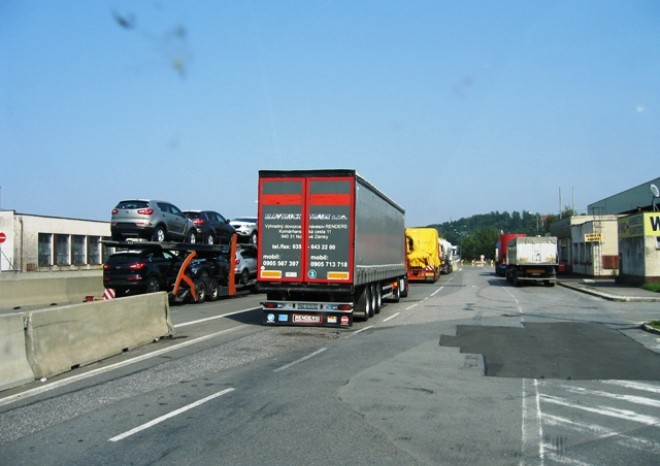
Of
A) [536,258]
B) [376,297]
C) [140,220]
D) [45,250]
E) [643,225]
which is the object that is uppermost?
[643,225]

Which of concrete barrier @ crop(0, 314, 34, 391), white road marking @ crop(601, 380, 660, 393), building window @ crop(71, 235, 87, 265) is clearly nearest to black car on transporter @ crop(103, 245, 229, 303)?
concrete barrier @ crop(0, 314, 34, 391)

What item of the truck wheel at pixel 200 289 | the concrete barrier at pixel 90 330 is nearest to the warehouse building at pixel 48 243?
the truck wheel at pixel 200 289

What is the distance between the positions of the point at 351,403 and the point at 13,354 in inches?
191

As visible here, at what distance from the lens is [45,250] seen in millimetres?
46469

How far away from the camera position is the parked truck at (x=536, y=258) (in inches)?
1375

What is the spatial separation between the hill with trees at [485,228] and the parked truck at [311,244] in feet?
348

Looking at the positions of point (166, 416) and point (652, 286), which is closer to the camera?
point (166, 416)

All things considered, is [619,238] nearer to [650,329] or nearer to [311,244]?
[650,329]

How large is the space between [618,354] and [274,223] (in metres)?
8.29

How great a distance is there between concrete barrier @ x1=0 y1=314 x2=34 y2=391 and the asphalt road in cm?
33

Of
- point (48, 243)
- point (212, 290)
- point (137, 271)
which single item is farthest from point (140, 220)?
point (48, 243)

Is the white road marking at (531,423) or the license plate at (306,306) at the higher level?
the license plate at (306,306)

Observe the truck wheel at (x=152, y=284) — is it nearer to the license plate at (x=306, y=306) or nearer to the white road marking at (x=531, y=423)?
the license plate at (x=306, y=306)

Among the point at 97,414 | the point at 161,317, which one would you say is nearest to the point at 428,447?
the point at 97,414
